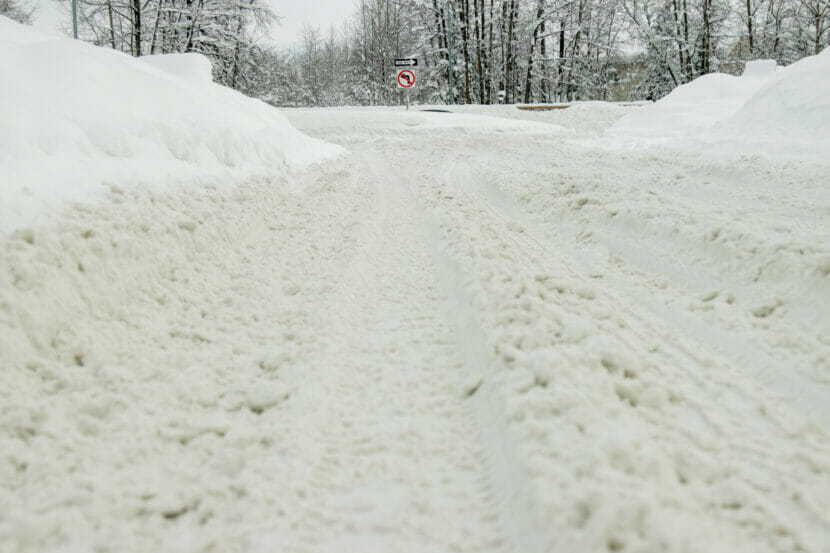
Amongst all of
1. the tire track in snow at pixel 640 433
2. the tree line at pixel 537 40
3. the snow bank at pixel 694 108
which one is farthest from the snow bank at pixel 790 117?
the tree line at pixel 537 40

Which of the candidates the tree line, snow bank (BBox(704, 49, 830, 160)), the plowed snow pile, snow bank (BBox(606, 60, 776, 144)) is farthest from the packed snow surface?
the tree line

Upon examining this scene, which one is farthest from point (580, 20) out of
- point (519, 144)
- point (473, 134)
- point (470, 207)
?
point (470, 207)

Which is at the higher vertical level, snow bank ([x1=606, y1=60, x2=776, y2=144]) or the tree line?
the tree line

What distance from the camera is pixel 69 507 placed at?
1.20 metres

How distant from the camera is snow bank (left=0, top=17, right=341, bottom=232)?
2381mm

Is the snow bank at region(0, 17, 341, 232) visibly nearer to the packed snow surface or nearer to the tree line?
the packed snow surface

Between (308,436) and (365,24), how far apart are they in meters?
44.8

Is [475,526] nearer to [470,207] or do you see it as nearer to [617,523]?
[617,523]

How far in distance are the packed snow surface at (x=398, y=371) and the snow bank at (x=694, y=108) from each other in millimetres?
6174

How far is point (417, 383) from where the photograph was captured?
1.75 m

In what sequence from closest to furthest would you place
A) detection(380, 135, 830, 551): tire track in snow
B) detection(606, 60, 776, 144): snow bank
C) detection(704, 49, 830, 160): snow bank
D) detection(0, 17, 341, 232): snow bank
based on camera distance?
detection(380, 135, 830, 551): tire track in snow → detection(0, 17, 341, 232): snow bank → detection(704, 49, 830, 160): snow bank → detection(606, 60, 776, 144): snow bank

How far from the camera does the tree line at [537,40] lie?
21531mm

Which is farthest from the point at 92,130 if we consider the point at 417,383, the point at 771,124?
the point at 771,124

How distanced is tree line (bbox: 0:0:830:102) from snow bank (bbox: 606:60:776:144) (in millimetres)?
14542
